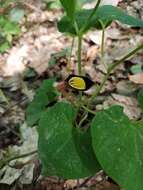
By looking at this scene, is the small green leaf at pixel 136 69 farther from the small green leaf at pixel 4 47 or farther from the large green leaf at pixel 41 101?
the small green leaf at pixel 4 47

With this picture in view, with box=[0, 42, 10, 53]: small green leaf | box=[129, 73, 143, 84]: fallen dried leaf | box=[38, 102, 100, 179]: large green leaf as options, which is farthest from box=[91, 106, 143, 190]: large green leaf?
box=[0, 42, 10, 53]: small green leaf

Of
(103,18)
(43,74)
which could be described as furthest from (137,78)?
(103,18)

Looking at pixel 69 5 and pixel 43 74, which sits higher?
pixel 69 5

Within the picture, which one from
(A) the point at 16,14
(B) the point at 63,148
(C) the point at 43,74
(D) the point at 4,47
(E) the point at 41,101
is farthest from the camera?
(A) the point at 16,14

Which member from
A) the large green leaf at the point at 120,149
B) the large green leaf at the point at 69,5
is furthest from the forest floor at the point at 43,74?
the large green leaf at the point at 69,5

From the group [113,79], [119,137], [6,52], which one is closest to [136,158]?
[119,137]

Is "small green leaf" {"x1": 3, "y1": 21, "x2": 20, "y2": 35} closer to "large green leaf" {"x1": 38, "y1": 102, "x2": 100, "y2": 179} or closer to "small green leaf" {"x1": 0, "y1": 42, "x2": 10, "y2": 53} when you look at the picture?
"small green leaf" {"x1": 0, "y1": 42, "x2": 10, "y2": 53}

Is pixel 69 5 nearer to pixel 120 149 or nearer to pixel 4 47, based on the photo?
pixel 120 149
